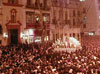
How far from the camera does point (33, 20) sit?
26.8 metres

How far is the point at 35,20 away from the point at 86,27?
1607 cm

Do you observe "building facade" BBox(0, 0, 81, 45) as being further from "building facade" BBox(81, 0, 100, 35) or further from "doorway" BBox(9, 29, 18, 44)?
"building facade" BBox(81, 0, 100, 35)

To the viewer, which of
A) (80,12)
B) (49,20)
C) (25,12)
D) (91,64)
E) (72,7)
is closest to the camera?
(91,64)

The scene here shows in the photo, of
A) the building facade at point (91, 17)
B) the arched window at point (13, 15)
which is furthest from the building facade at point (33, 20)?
the building facade at point (91, 17)

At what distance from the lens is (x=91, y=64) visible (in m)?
10.0

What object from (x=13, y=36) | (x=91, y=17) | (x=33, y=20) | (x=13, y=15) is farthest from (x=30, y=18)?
(x=91, y=17)

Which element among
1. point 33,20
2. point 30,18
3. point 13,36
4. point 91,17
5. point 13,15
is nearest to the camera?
point 13,15

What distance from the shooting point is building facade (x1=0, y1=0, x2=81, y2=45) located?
22.5m

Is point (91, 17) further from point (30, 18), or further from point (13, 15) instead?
point (13, 15)

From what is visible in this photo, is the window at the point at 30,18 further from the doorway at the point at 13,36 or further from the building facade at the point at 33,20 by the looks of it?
the doorway at the point at 13,36

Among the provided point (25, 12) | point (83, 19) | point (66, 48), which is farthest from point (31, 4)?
point (83, 19)

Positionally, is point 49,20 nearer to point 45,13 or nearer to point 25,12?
point 45,13

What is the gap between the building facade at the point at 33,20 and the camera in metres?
22.5

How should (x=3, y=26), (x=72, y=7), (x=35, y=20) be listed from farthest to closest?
(x=72, y=7) < (x=35, y=20) < (x=3, y=26)
